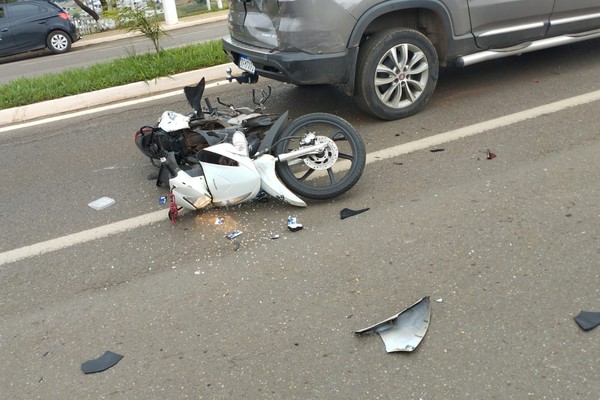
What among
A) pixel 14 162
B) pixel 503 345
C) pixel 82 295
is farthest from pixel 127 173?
pixel 503 345

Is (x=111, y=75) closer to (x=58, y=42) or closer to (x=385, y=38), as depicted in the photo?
(x=385, y=38)

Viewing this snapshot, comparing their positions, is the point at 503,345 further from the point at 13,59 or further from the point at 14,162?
the point at 13,59

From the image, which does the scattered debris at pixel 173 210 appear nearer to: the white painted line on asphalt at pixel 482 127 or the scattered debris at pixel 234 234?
Answer: the scattered debris at pixel 234 234

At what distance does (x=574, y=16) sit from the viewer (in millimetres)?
6168

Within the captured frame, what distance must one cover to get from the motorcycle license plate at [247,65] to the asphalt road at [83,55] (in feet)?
23.7

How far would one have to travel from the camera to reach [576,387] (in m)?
2.56

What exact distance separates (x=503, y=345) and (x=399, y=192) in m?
1.70

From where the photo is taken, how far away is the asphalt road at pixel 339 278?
280 cm

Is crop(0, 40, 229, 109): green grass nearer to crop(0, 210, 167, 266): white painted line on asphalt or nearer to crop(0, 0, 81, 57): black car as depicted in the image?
crop(0, 210, 167, 266): white painted line on asphalt

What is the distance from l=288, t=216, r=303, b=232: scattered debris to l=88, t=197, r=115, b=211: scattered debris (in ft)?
5.01

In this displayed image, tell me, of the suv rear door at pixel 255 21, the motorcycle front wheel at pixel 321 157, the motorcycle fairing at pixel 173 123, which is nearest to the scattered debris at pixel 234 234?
the motorcycle front wheel at pixel 321 157

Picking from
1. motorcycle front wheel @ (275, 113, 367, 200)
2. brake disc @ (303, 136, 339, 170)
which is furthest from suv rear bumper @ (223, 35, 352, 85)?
brake disc @ (303, 136, 339, 170)

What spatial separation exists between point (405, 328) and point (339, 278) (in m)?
0.57

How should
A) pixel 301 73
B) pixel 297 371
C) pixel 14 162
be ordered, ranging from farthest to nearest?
pixel 14 162 → pixel 301 73 → pixel 297 371
